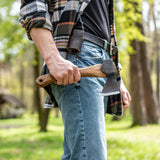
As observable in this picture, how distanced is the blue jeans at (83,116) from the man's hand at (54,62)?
0.10 meters

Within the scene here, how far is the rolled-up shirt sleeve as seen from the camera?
1.52 metres

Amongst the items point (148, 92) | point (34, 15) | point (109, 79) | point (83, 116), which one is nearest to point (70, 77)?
point (83, 116)

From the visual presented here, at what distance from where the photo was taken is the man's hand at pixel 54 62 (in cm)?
141

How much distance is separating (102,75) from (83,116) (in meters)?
0.30

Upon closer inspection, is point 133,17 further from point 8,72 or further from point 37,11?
point 8,72

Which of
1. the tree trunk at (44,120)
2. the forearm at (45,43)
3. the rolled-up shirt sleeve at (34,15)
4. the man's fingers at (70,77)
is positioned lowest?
the tree trunk at (44,120)

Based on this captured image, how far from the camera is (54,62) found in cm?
145

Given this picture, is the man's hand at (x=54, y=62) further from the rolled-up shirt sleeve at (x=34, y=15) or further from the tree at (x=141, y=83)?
the tree at (x=141, y=83)

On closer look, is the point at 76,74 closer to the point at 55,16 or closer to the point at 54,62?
the point at 54,62

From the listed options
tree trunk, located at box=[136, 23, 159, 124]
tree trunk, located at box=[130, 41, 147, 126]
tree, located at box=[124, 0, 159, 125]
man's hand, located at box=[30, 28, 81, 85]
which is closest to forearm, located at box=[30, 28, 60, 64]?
man's hand, located at box=[30, 28, 81, 85]

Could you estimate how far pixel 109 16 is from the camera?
6.52ft

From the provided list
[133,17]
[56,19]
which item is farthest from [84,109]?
[133,17]

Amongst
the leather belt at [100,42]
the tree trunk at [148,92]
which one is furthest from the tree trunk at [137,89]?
the leather belt at [100,42]

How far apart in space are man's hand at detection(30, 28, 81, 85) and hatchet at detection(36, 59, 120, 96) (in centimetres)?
7
